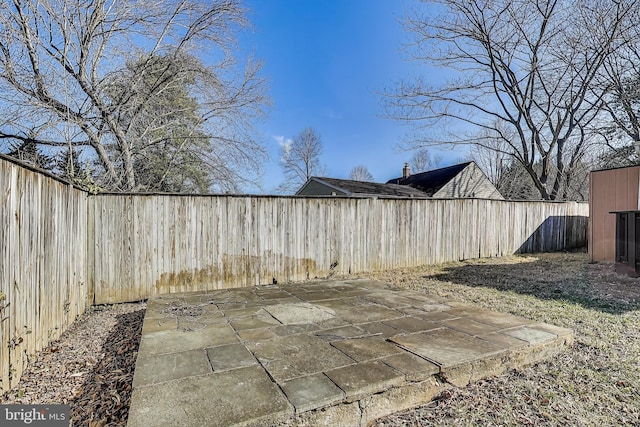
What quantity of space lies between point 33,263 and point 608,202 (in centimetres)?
985

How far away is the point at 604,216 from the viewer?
23.3 ft

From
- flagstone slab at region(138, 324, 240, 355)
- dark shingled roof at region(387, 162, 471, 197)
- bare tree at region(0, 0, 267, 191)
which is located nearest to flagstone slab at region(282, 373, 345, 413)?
flagstone slab at region(138, 324, 240, 355)

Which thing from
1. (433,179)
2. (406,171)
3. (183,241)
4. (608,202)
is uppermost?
(406,171)

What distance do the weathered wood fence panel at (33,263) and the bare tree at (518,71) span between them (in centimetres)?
1187

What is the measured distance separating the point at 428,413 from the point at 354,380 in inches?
18.9

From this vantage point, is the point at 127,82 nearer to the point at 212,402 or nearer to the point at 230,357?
the point at 230,357

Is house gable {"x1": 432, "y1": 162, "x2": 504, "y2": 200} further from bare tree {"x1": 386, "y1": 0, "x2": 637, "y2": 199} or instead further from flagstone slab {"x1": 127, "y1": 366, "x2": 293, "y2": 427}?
flagstone slab {"x1": 127, "y1": 366, "x2": 293, "y2": 427}

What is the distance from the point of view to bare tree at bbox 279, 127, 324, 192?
23312mm

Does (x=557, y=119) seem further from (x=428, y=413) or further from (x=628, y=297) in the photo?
(x=428, y=413)

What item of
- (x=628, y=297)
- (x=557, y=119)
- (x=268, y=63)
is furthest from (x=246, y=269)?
(x=557, y=119)

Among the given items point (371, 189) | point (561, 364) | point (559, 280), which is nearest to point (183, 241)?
point (561, 364)

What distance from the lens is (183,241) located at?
195 inches

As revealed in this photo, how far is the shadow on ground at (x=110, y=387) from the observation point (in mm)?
1943

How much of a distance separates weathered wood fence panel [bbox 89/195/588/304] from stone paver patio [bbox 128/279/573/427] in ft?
3.65
